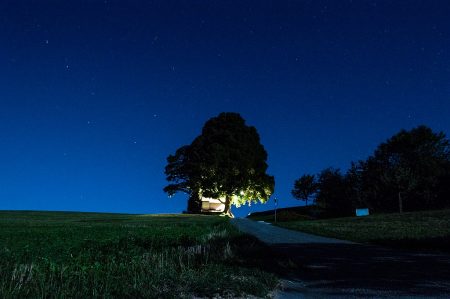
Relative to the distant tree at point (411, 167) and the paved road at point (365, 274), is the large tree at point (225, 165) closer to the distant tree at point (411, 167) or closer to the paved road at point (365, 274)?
the distant tree at point (411, 167)

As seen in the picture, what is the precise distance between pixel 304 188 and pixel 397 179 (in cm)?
4001

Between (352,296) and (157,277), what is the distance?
3799 millimetres

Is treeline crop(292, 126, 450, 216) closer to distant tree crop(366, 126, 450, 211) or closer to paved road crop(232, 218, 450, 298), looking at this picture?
distant tree crop(366, 126, 450, 211)

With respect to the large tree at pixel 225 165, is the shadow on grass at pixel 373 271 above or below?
below

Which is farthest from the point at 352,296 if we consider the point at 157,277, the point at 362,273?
the point at 157,277

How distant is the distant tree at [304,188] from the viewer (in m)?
103

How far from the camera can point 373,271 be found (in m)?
11.0

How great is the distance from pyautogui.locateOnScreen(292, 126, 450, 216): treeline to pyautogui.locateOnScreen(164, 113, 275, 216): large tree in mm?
19384

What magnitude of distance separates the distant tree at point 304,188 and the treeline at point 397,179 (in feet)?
43.6

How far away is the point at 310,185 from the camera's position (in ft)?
339

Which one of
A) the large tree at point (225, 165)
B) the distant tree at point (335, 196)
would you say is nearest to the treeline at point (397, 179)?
the distant tree at point (335, 196)

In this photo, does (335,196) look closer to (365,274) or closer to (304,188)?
(304,188)

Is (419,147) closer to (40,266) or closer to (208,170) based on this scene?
(208,170)

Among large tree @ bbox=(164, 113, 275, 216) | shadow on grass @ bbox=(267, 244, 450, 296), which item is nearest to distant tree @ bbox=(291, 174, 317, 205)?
large tree @ bbox=(164, 113, 275, 216)
